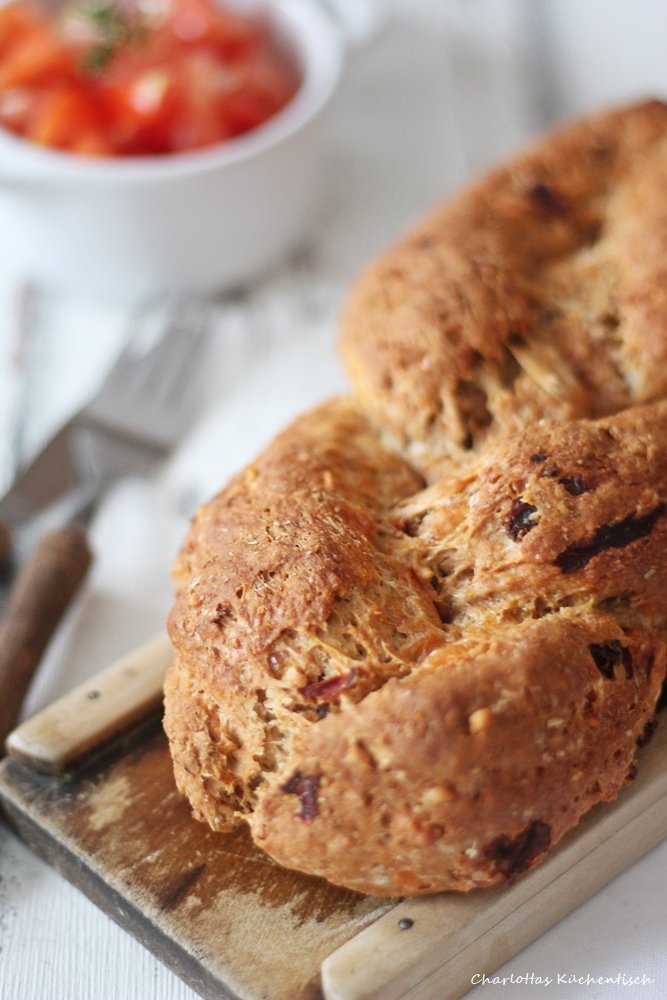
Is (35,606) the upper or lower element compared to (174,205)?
lower

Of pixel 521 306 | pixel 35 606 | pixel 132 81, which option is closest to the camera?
pixel 521 306

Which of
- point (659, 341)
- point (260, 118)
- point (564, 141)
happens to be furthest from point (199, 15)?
point (659, 341)

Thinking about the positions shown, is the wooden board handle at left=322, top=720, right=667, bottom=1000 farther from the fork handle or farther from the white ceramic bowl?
the white ceramic bowl

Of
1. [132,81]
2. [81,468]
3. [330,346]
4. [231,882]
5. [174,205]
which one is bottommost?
[330,346]

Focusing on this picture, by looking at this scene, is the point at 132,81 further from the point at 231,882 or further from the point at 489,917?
the point at 489,917

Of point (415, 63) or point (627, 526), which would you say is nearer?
point (627, 526)

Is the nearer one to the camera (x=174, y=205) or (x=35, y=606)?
(x=35, y=606)

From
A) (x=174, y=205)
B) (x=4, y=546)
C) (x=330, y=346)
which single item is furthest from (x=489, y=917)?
(x=174, y=205)

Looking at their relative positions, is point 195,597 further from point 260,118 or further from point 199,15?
point 199,15
